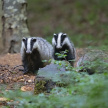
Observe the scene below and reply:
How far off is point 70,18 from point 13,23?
862 cm

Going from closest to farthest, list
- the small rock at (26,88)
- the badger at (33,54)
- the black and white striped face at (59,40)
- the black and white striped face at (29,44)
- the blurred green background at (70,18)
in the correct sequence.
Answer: the small rock at (26,88) < the black and white striped face at (29,44) < the badger at (33,54) < the black and white striped face at (59,40) < the blurred green background at (70,18)

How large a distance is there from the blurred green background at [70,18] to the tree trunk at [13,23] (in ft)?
18.7

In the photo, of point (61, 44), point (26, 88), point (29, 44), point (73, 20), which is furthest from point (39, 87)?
point (73, 20)

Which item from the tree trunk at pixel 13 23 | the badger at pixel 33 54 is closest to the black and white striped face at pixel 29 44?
the badger at pixel 33 54

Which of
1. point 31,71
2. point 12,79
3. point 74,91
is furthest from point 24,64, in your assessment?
point 74,91

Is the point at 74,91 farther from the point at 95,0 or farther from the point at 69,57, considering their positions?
the point at 95,0

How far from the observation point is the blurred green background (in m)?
15.9

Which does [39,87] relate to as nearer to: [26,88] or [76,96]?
[26,88]

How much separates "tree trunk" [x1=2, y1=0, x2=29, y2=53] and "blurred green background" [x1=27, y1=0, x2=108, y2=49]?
18.7 feet

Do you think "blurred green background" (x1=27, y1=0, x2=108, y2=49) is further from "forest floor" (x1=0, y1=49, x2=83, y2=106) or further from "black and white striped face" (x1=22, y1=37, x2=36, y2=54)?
"black and white striped face" (x1=22, y1=37, x2=36, y2=54)

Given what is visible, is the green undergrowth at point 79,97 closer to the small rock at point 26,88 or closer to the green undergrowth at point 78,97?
the green undergrowth at point 78,97

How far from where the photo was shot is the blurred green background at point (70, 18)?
15.9 meters

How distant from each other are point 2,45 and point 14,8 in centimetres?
108

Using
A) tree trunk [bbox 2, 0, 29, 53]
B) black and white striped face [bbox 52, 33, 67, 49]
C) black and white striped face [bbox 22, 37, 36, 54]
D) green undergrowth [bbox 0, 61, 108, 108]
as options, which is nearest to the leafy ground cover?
green undergrowth [bbox 0, 61, 108, 108]
